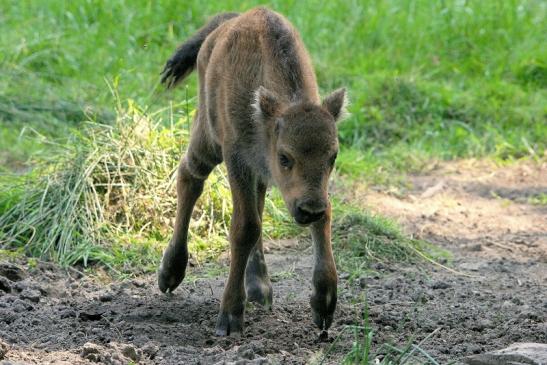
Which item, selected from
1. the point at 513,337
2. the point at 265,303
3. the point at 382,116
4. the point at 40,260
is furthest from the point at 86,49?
the point at 513,337

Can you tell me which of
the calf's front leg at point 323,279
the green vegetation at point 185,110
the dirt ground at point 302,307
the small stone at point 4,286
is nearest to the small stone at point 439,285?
the dirt ground at point 302,307

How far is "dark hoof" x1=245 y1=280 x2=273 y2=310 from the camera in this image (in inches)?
291

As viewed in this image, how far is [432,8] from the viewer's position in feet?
46.5

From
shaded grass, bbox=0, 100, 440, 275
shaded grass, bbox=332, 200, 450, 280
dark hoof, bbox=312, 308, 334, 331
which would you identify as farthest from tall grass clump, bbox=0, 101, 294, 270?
dark hoof, bbox=312, 308, 334, 331

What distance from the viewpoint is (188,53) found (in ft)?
27.0

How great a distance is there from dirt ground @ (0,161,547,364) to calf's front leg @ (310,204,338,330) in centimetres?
14

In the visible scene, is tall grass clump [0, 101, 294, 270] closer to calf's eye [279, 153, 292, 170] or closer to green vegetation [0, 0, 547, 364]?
green vegetation [0, 0, 547, 364]

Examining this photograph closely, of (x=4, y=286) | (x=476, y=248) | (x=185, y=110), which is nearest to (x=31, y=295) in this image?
(x=4, y=286)

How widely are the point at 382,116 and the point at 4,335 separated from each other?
20.9 feet

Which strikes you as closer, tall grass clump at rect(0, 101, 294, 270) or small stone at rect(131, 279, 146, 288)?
small stone at rect(131, 279, 146, 288)

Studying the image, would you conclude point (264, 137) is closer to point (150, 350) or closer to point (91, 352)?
point (150, 350)

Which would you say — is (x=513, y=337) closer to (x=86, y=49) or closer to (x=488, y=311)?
(x=488, y=311)

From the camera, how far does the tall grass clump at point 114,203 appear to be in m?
8.54

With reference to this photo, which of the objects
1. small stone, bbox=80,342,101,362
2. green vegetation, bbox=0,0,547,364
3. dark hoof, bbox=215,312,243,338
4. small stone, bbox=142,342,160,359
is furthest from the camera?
green vegetation, bbox=0,0,547,364
